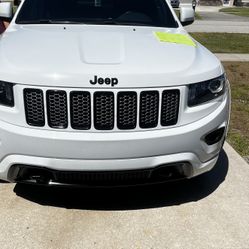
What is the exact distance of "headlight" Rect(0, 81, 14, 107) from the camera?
286cm

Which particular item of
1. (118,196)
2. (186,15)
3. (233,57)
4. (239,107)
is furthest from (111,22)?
(233,57)

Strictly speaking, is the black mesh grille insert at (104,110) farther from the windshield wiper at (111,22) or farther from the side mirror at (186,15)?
the side mirror at (186,15)

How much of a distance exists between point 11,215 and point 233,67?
6.98 meters

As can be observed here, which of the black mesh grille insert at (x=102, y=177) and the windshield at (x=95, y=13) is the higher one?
the windshield at (x=95, y=13)

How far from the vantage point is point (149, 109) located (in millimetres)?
2887

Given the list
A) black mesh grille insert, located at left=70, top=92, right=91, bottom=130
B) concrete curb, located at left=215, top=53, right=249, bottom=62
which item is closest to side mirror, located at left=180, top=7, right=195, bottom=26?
black mesh grille insert, located at left=70, top=92, right=91, bottom=130

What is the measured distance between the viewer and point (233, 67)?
362 inches

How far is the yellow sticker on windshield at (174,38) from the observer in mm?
3615

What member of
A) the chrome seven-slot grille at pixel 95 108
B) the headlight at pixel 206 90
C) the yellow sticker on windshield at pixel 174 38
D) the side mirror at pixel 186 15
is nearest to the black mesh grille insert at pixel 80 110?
the chrome seven-slot grille at pixel 95 108

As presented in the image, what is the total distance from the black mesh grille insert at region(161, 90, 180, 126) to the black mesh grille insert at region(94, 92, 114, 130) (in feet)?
1.16

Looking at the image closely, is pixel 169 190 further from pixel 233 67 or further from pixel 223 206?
pixel 233 67

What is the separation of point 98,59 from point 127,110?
426 millimetres

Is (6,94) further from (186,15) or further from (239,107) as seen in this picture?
(239,107)

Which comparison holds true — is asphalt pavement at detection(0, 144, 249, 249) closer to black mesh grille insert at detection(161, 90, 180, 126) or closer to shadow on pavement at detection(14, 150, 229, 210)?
shadow on pavement at detection(14, 150, 229, 210)
